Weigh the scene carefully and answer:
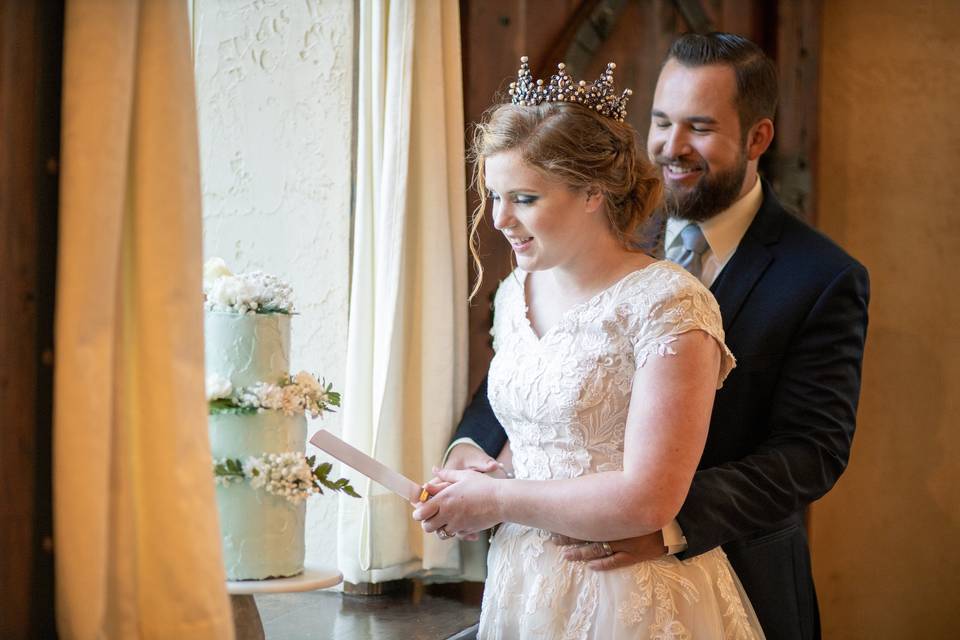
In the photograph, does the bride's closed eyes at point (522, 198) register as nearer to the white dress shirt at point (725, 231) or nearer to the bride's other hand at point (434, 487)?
the bride's other hand at point (434, 487)

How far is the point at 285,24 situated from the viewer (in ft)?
9.60

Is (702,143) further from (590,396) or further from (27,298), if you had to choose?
(27,298)

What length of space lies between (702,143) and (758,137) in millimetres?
179

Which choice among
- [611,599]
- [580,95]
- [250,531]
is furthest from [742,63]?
[250,531]

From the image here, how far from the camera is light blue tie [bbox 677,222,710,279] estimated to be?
9.21 feet

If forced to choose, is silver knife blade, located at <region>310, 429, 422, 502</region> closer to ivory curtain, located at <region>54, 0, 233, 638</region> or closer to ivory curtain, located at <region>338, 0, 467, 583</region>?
ivory curtain, located at <region>54, 0, 233, 638</region>

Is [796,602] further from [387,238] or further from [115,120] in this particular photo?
[115,120]

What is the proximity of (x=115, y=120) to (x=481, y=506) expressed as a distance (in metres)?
1.02

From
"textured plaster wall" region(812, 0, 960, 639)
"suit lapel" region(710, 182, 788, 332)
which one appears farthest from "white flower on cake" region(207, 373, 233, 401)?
"textured plaster wall" region(812, 0, 960, 639)

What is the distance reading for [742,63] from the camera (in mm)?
2840

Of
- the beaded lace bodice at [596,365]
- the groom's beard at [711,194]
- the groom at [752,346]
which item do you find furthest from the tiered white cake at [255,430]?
the groom's beard at [711,194]

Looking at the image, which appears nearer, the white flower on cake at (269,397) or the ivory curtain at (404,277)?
the white flower on cake at (269,397)

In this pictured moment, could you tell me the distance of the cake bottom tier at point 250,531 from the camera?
6.56 ft

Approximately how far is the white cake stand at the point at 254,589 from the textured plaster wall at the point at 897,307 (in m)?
2.35
